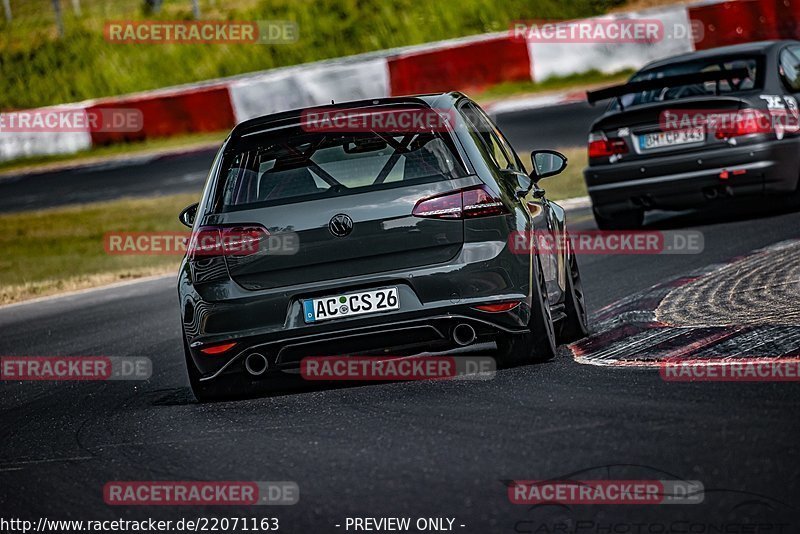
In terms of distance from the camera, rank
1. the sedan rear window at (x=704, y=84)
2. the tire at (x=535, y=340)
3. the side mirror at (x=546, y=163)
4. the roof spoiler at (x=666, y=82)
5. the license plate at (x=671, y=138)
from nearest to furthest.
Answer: the tire at (x=535, y=340), the side mirror at (x=546, y=163), the roof spoiler at (x=666, y=82), the license plate at (x=671, y=138), the sedan rear window at (x=704, y=84)

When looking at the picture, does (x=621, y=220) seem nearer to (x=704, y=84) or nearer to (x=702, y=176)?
(x=702, y=176)

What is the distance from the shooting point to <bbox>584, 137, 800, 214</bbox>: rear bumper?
12.5 meters

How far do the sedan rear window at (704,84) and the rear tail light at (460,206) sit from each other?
240 inches

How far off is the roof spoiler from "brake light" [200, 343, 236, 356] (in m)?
5.61

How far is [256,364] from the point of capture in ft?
22.8

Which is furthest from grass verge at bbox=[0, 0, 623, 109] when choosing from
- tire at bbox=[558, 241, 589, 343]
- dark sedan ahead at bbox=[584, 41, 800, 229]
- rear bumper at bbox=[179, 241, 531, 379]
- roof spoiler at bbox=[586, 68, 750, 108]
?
rear bumper at bbox=[179, 241, 531, 379]

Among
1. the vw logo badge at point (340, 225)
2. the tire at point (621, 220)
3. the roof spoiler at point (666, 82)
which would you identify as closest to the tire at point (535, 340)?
the vw logo badge at point (340, 225)

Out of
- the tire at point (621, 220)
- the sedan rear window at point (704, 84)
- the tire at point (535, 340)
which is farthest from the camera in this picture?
the tire at point (621, 220)

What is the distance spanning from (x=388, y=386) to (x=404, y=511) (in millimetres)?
2366

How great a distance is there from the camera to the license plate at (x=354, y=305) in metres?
6.77

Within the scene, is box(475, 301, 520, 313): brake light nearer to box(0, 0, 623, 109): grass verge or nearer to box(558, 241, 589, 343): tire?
box(558, 241, 589, 343): tire

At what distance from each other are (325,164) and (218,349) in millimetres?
1046

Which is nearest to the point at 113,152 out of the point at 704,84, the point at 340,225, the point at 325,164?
the point at 704,84

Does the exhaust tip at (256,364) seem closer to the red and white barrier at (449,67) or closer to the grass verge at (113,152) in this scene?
the red and white barrier at (449,67)
